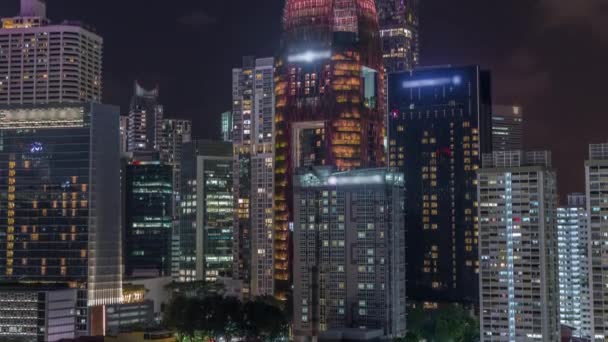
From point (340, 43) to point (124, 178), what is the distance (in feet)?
186

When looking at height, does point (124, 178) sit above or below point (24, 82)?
below

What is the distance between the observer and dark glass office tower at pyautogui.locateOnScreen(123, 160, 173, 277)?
160500 millimetres

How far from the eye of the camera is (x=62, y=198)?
110 m

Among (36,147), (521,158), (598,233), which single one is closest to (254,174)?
(36,147)

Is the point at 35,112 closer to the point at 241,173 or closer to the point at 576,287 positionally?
the point at 241,173

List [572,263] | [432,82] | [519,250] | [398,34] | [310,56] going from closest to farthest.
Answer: [519,250]
[572,263]
[310,56]
[432,82]
[398,34]

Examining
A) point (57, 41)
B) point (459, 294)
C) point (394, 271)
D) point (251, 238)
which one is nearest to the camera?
point (394, 271)

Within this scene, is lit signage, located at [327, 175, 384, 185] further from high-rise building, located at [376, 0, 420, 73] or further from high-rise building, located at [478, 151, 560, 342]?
high-rise building, located at [376, 0, 420, 73]

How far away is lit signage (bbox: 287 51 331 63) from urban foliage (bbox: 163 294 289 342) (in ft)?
135

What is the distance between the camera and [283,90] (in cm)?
12825

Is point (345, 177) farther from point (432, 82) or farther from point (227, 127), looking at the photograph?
point (227, 127)

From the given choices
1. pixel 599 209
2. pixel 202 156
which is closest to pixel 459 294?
pixel 599 209

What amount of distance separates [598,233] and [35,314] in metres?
60.5

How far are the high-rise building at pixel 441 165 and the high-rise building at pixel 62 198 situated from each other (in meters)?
42.6
